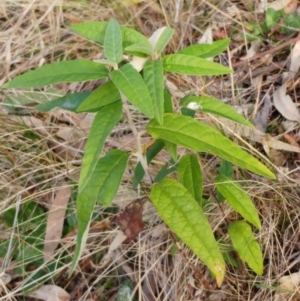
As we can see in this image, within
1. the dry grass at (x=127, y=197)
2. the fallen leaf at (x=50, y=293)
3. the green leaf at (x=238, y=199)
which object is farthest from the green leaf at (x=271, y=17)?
the fallen leaf at (x=50, y=293)

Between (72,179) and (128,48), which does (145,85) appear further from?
(72,179)

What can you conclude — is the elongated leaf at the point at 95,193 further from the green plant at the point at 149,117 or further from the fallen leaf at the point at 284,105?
the fallen leaf at the point at 284,105

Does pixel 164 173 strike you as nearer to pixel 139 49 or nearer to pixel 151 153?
pixel 151 153

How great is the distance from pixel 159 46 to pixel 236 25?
1.12 m

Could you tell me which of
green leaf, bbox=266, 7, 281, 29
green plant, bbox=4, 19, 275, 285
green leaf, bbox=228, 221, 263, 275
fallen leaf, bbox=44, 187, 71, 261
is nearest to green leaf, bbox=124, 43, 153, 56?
green plant, bbox=4, 19, 275, 285

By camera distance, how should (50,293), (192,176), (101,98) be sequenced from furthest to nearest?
1. (50,293)
2. (192,176)
3. (101,98)

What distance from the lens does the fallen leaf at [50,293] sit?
1835mm

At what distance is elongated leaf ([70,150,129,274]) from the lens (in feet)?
4.32

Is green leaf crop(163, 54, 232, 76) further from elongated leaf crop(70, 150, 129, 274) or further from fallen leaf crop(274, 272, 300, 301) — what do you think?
fallen leaf crop(274, 272, 300, 301)

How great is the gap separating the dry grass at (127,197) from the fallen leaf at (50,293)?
2cm

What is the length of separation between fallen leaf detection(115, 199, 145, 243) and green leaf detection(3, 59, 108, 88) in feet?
1.36

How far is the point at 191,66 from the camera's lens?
126cm

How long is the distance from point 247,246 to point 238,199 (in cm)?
16

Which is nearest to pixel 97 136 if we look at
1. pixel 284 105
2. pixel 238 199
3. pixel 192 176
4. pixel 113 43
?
pixel 113 43
